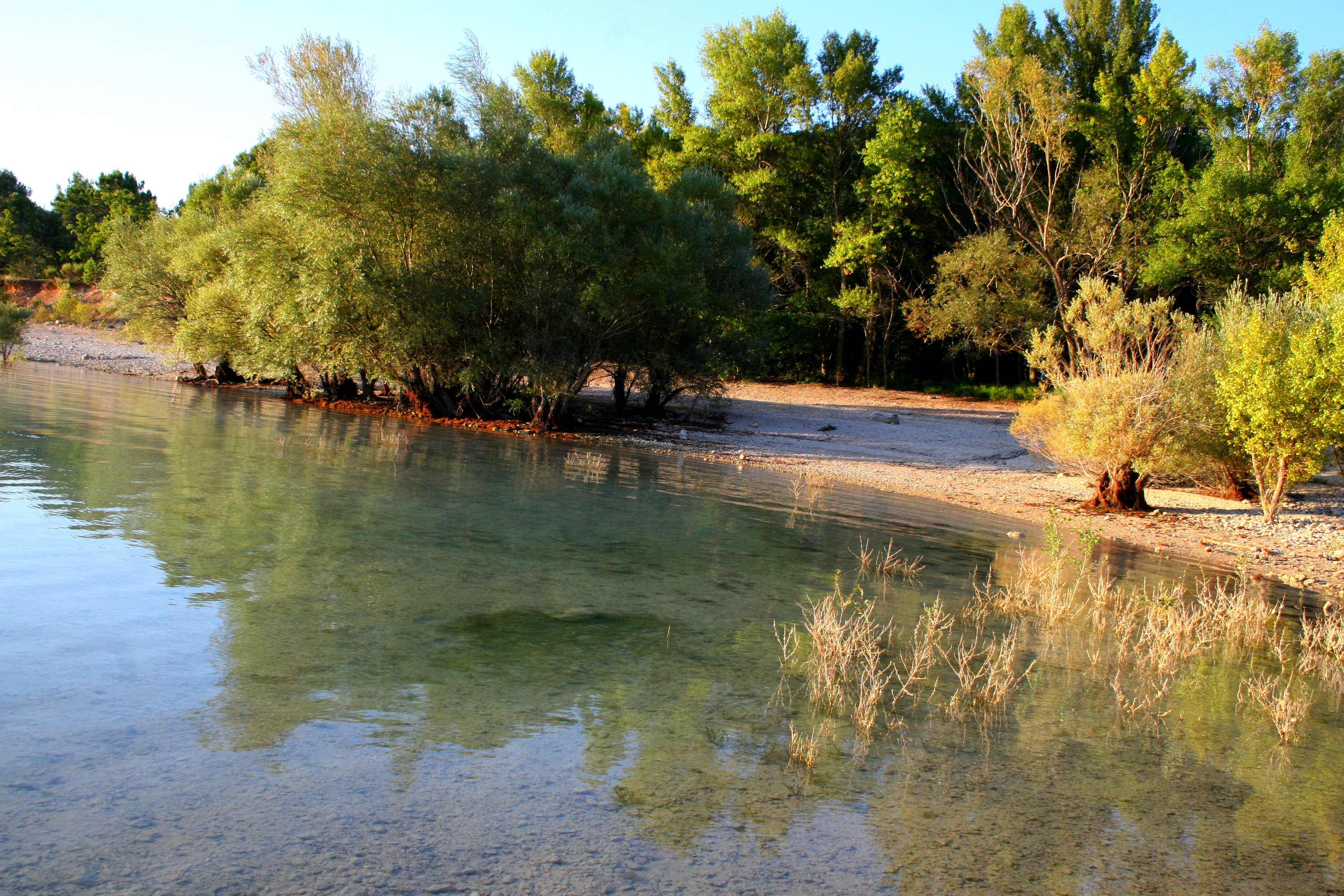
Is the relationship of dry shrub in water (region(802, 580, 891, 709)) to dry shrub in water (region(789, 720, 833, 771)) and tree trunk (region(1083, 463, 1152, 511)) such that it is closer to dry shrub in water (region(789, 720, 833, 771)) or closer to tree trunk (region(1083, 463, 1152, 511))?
dry shrub in water (region(789, 720, 833, 771))

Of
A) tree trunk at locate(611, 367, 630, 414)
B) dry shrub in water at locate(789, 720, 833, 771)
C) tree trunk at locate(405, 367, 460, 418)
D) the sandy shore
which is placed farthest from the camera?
tree trunk at locate(611, 367, 630, 414)

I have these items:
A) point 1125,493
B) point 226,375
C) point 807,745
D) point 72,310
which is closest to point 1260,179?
point 1125,493

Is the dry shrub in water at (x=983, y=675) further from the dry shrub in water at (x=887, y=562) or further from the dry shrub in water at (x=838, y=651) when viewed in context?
the dry shrub in water at (x=887, y=562)

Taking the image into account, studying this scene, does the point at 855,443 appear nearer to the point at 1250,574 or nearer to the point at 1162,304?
the point at 1162,304

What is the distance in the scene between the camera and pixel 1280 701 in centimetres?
798

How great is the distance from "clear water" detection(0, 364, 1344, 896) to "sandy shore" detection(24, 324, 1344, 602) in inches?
325

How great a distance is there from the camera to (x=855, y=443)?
110ft

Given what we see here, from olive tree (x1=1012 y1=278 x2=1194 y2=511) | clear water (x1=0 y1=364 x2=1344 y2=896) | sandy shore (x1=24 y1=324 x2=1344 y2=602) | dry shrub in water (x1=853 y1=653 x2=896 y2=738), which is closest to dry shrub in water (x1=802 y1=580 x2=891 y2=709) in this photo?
dry shrub in water (x1=853 y1=653 x2=896 y2=738)

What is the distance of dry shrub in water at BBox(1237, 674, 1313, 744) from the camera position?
7922mm

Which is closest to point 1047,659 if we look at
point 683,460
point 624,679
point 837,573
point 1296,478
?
point 837,573

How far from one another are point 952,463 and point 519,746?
25.3 m

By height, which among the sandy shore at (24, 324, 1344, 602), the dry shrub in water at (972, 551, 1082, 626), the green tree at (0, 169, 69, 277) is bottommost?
the dry shrub in water at (972, 551, 1082, 626)

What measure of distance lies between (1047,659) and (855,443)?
24084 millimetres

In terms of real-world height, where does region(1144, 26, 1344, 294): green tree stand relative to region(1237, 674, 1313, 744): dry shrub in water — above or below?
above
